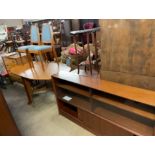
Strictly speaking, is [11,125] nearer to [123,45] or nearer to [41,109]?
[123,45]

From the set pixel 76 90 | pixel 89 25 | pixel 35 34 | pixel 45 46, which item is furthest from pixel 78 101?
pixel 89 25

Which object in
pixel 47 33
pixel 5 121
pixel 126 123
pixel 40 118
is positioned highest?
pixel 47 33

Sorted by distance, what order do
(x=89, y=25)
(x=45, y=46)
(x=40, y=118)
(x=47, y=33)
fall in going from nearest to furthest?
(x=40, y=118) → (x=45, y=46) → (x=47, y=33) → (x=89, y=25)

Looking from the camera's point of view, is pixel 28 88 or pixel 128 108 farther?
pixel 28 88

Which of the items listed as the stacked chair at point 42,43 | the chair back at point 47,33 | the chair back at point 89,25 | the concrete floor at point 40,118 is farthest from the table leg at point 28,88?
the chair back at point 89,25

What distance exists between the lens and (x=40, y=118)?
2533 mm

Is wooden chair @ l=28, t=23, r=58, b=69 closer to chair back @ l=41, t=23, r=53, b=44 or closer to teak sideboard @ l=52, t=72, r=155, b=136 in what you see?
chair back @ l=41, t=23, r=53, b=44

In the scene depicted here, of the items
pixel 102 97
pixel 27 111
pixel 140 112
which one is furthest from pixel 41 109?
pixel 140 112

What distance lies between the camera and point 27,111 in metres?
2.77

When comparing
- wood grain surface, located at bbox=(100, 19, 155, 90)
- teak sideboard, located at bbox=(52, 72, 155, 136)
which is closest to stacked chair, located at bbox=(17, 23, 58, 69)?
teak sideboard, located at bbox=(52, 72, 155, 136)

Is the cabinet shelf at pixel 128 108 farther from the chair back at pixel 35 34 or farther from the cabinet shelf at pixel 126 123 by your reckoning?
the chair back at pixel 35 34

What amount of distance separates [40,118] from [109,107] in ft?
4.01

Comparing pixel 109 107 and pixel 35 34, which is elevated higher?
pixel 35 34

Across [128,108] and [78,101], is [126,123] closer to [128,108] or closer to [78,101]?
[128,108]
